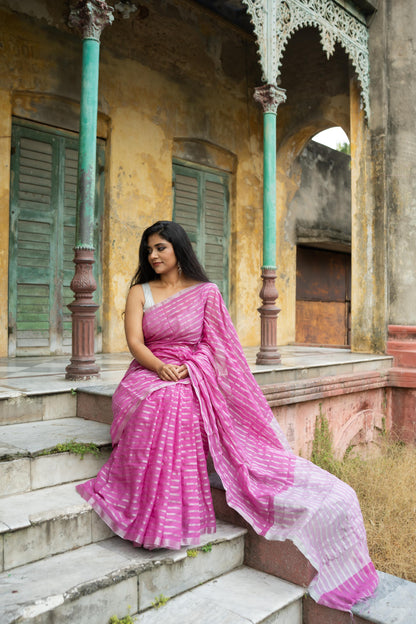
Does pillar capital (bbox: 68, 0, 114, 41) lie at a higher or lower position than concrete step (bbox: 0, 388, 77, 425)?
higher

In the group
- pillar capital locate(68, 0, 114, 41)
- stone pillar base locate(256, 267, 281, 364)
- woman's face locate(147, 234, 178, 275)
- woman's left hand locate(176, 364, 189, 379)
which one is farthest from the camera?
stone pillar base locate(256, 267, 281, 364)

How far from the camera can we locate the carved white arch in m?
5.75

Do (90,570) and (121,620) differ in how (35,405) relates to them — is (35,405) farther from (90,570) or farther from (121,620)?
(121,620)

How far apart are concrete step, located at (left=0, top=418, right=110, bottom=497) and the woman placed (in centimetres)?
21

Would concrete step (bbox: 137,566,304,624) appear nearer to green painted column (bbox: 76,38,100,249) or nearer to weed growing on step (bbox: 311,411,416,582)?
weed growing on step (bbox: 311,411,416,582)

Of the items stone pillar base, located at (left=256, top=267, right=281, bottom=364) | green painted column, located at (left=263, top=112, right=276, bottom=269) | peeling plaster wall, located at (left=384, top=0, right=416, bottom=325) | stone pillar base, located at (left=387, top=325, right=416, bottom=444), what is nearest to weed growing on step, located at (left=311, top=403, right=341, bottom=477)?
stone pillar base, located at (left=256, top=267, right=281, bottom=364)

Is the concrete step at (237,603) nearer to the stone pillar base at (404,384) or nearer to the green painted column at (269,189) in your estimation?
the green painted column at (269,189)

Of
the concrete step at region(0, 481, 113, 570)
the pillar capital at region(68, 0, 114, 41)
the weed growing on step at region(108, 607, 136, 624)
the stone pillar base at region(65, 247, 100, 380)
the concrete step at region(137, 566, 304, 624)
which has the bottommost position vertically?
the concrete step at region(137, 566, 304, 624)

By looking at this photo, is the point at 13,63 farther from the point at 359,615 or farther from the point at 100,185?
the point at 359,615

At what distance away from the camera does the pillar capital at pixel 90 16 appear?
4254 millimetres

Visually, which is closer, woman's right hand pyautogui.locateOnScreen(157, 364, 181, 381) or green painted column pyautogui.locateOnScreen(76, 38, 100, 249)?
woman's right hand pyautogui.locateOnScreen(157, 364, 181, 381)

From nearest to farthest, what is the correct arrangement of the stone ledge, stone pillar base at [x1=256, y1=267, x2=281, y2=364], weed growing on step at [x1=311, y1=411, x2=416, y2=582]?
1. weed growing on step at [x1=311, y1=411, x2=416, y2=582]
2. the stone ledge
3. stone pillar base at [x1=256, y1=267, x2=281, y2=364]

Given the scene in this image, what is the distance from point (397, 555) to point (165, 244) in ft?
8.31

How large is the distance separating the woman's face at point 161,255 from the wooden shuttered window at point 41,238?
141 inches
